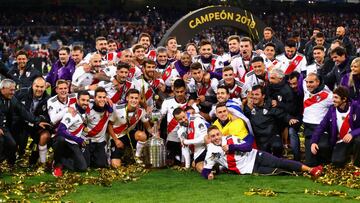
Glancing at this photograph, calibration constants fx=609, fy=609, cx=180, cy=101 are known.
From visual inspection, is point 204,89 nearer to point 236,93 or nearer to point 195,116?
point 236,93

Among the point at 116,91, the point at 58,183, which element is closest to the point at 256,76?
the point at 116,91

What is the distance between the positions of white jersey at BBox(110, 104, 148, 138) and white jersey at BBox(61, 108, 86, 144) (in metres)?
0.60

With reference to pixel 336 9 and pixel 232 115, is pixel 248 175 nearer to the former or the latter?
pixel 232 115

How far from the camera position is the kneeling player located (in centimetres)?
891

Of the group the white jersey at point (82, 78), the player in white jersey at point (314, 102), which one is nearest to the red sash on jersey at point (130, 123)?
the white jersey at point (82, 78)

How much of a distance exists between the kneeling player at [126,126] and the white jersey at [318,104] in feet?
7.84

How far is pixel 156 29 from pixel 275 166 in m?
31.1

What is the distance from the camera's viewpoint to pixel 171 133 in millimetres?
9109

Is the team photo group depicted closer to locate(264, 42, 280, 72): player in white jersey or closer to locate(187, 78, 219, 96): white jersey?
locate(187, 78, 219, 96): white jersey

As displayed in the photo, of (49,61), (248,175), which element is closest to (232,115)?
(248,175)

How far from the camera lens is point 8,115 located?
866cm

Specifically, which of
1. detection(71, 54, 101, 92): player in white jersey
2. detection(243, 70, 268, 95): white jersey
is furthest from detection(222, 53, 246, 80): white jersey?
detection(71, 54, 101, 92): player in white jersey

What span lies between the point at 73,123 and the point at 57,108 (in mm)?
469

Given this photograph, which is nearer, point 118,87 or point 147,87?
point 118,87
